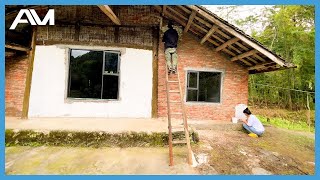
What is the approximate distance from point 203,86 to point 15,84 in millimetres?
6365

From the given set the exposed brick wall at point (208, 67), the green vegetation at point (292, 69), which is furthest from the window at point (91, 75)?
the green vegetation at point (292, 69)

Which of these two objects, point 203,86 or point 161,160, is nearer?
point 161,160

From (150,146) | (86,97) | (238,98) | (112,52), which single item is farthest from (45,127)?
(238,98)

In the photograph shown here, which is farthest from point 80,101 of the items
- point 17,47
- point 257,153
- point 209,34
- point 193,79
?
point 257,153

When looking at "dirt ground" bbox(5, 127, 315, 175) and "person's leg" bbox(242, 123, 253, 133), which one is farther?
"person's leg" bbox(242, 123, 253, 133)

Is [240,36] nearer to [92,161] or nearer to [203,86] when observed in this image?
[203,86]

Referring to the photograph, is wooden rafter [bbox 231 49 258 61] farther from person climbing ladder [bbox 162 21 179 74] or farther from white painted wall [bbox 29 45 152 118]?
white painted wall [bbox 29 45 152 118]

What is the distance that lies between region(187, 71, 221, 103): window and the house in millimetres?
109

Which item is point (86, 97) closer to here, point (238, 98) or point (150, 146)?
point (150, 146)

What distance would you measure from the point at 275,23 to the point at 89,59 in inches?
510

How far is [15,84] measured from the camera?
7.98 m

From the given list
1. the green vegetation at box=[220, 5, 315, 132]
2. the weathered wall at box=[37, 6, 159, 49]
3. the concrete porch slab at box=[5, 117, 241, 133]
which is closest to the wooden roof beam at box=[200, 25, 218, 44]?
the weathered wall at box=[37, 6, 159, 49]

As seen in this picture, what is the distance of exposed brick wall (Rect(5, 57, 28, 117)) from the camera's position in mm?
7914

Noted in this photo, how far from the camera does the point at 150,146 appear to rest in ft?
19.9
